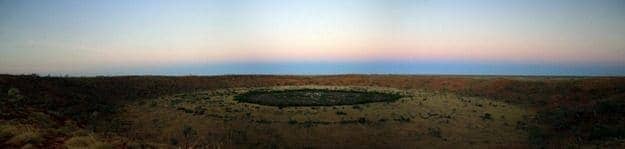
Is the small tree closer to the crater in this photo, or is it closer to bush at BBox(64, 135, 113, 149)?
bush at BBox(64, 135, 113, 149)

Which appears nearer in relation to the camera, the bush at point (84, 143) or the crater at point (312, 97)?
the bush at point (84, 143)

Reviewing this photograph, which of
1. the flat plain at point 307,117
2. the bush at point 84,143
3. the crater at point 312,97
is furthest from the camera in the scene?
the crater at point 312,97

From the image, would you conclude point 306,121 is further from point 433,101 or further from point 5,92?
point 5,92

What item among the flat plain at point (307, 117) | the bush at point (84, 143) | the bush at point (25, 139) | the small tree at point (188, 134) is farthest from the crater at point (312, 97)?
the bush at point (25, 139)

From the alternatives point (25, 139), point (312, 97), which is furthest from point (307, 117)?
point (25, 139)

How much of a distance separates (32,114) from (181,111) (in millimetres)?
5616

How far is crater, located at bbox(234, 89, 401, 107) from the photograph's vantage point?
20283 millimetres

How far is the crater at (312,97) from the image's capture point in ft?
66.5

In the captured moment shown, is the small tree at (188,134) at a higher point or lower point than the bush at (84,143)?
lower

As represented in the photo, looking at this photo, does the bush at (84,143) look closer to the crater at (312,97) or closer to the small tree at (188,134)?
the small tree at (188,134)

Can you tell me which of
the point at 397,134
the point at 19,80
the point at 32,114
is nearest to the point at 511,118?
the point at 397,134

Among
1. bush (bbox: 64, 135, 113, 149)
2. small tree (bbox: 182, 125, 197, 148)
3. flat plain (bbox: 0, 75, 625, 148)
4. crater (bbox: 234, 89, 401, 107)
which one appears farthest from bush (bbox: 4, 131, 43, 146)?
crater (bbox: 234, 89, 401, 107)

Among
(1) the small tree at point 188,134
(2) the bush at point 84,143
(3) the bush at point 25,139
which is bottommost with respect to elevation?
(1) the small tree at point 188,134

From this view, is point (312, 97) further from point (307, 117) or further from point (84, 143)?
point (84, 143)
